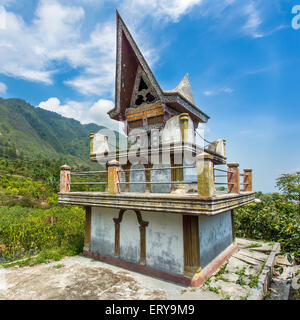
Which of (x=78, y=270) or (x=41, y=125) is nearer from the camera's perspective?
(x=78, y=270)

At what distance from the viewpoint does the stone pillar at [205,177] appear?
654 cm

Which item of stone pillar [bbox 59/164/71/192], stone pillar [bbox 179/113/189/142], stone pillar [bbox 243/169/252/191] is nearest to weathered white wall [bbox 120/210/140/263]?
stone pillar [bbox 59/164/71/192]

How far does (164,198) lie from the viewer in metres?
7.42

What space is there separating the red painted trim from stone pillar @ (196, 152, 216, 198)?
3.64 metres

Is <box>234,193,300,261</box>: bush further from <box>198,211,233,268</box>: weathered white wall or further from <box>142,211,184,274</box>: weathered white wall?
<box>142,211,184,274</box>: weathered white wall

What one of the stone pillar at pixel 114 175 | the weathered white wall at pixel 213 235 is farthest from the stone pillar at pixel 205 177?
the stone pillar at pixel 114 175

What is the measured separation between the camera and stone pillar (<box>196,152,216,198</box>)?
6543 mm

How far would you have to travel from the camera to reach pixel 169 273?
27.8 feet

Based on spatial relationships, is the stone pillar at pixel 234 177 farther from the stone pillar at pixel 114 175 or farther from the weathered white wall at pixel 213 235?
the stone pillar at pixel 114 175

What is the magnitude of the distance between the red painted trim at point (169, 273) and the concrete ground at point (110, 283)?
189 millimetres

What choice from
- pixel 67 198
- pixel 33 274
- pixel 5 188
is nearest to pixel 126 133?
pixel 67 198

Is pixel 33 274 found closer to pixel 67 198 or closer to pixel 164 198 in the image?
pixel 67 198
